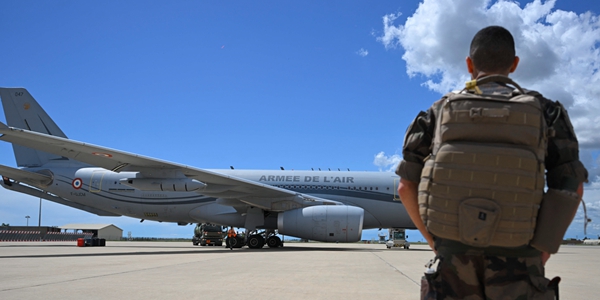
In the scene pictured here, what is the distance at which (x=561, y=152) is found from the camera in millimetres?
1963

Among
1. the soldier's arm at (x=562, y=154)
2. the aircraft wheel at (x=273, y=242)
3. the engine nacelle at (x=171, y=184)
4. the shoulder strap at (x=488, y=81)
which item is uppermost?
the engine nacelle at (x=171, y=184)

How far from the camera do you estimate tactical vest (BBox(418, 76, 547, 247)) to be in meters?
1.83

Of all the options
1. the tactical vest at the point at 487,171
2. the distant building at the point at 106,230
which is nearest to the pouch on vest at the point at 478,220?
the tactical vest at the point at 487,171

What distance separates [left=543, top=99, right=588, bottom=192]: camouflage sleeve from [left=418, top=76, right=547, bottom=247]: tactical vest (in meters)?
0.09

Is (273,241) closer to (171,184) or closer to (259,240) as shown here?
(259,240)

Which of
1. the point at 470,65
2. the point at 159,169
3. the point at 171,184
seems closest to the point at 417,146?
the point at 470,65

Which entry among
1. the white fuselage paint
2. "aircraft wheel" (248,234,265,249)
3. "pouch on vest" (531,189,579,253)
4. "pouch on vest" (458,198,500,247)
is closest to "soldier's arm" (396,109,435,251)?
"pouch on vest" (458,198,500,247)

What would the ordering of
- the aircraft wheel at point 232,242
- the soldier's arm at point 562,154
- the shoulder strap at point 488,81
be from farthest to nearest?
the aircraft wheel at point 232,242, the shoulder strap at point 488,81, the soldier's arm at point 562,154

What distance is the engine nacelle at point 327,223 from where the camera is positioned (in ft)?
55.0

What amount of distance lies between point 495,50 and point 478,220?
0.79m

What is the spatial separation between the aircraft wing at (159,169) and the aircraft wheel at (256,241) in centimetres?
174

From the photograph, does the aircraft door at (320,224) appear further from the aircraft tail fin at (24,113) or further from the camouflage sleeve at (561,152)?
the camouflage sleeve at (561,152)

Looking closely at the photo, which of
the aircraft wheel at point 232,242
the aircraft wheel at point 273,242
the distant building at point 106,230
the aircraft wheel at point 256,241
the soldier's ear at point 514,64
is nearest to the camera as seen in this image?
the soldier's ear at point 514,64

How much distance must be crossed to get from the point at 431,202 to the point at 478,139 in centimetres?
31
